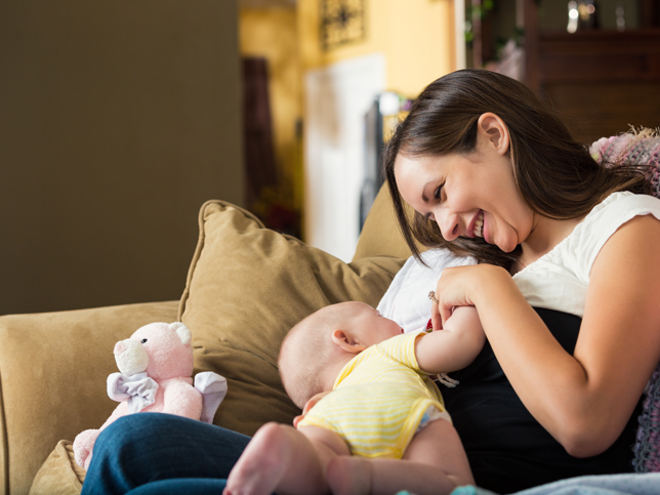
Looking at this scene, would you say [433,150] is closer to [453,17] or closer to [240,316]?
[240,316]

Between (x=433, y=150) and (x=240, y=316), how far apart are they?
0.52 m

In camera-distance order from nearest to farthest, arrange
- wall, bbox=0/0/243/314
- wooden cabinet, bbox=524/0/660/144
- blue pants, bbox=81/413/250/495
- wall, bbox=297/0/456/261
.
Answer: blue pants, bbox=81/413/250/495 → wall, bbox=0/0/243/314 → wooden cabinet, bbox=524/0/660/144 → wall, bbox=297/0/456/261

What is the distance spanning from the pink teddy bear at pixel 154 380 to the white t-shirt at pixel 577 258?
0.59m

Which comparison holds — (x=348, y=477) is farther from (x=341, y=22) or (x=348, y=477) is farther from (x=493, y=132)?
(x=341, y=22)

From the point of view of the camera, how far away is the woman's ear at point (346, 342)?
1.02 metres

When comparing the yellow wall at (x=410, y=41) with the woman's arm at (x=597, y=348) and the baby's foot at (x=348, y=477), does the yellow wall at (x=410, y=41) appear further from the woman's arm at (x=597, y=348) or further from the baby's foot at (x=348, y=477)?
the baby's foot at (x=348, y=477)

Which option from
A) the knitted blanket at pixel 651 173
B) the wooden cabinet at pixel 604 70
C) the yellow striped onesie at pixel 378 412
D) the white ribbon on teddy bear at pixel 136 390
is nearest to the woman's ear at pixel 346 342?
the yellow striped onesie at pixel 378 412

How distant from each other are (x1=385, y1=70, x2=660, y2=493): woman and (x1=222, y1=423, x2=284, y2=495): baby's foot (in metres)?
0.36

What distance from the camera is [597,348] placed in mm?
787

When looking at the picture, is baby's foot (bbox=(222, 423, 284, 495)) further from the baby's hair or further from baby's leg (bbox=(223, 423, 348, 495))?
the baby's hair

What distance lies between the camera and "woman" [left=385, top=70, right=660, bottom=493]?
79 centimetres

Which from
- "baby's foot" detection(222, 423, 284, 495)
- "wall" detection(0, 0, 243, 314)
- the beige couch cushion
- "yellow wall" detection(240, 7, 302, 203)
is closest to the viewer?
"baby's foot" detection(222, 423, 284, 495)

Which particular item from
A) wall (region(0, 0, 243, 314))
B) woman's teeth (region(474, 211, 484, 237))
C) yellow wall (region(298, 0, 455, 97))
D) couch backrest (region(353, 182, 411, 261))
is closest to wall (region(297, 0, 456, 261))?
yellow wall (region(298, 0, 455, 97))

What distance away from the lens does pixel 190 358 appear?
109 cm
